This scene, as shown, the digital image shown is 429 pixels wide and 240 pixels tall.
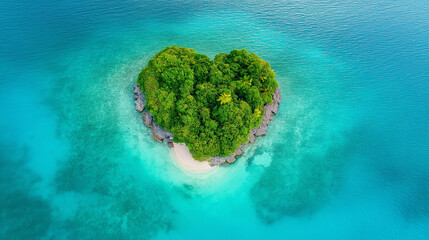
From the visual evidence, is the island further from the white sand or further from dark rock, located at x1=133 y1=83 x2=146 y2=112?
the white sand

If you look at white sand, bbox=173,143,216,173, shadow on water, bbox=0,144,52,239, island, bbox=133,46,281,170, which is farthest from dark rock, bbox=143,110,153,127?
shadow on water, bbox=0,144,52,239

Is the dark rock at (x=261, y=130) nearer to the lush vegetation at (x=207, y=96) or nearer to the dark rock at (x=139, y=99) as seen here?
the lush vegetation at (x=207, y=96)

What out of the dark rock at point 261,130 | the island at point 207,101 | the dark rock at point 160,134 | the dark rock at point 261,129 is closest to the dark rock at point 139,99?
the island at point 207,101

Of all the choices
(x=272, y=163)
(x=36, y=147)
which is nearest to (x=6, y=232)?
(x=36, y=147)

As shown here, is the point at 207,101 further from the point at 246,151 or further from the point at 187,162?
the point at 246,151

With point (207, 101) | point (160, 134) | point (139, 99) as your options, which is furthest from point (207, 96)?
point (139, 99)

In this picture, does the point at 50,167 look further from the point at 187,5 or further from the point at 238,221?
the point at 187,5

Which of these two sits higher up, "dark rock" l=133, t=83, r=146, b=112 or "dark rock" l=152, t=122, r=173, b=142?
"dark rock" l=133, t=83, r=146, b=112
